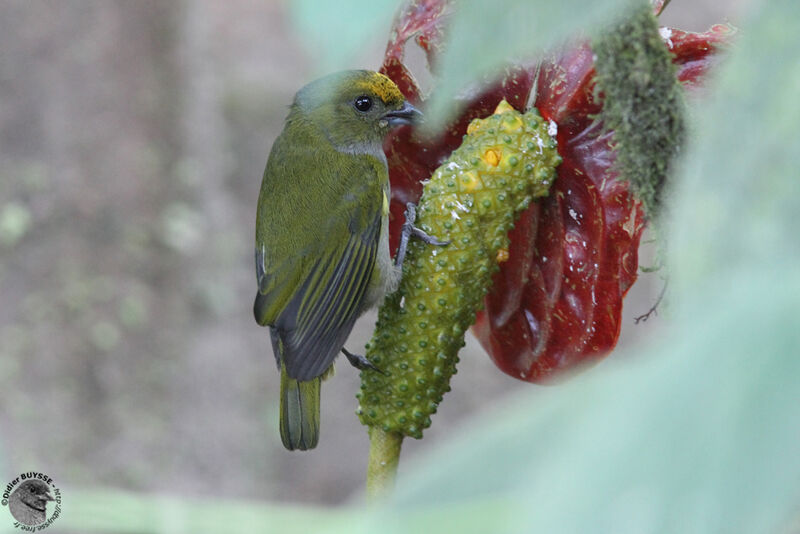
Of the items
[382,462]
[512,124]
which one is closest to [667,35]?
[512,124]

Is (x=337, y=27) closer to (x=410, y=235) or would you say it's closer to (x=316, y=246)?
(x=410, y=235)

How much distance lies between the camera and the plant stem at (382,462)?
84 centimetres

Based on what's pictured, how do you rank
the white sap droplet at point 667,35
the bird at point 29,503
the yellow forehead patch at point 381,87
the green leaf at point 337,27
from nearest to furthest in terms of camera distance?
the green leaf at point 337,27, the white sap droplet at point 667,35, the bird at point 29,503, the yellow forehead patch at point 381,87

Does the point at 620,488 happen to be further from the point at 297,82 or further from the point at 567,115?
the point at 297,82

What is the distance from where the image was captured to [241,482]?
3.90m

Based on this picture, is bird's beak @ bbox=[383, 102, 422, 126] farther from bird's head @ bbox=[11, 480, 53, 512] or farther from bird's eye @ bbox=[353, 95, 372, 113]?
bird's head @ bbox=[11, 480, 53, 512]

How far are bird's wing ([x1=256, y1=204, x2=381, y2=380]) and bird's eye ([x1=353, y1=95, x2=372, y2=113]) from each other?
6.7 inches

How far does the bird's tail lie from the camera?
1358 mm

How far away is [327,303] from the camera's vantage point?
5.05 feet

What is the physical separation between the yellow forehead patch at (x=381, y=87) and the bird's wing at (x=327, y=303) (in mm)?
190

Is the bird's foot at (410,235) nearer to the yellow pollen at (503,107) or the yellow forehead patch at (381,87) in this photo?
the yellow pollen at (503,107)

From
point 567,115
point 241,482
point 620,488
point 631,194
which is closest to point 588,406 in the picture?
point 620,488

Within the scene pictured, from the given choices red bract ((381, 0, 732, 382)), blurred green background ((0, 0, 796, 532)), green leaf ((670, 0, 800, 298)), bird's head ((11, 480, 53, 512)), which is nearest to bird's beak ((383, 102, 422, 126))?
red bract ((381, 0, 732, 382))

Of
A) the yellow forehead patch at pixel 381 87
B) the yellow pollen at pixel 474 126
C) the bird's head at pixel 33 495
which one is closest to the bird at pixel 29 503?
the bird's head at pixel 33 495
